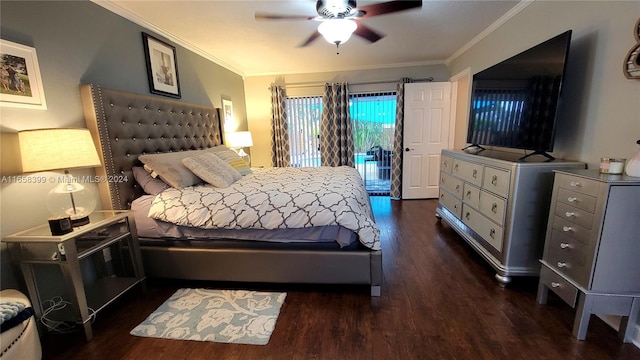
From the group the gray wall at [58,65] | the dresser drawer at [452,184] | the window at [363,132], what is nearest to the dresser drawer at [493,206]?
the dresser drawer at [452,184]

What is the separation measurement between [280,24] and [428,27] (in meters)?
1.63

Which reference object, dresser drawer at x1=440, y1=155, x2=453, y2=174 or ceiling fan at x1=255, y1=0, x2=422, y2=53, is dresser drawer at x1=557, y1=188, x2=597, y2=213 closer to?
dresser drawer at x1=440, y1=155, x2=453, y2=174

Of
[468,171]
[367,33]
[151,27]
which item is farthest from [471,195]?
[151,27]

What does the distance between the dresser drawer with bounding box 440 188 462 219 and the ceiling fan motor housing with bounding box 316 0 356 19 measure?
216 cm

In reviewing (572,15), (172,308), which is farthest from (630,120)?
(172,308)

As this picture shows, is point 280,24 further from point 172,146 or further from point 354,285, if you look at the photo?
point 354,285

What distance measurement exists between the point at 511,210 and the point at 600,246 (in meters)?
0.55

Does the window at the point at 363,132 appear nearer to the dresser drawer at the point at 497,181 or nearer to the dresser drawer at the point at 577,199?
the dresser drawer at the point at 497,181

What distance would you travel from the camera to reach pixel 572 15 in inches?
74.5

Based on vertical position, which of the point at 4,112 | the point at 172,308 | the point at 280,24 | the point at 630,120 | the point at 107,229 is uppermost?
the point at 280,24

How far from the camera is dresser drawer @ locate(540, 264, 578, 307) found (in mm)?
1500

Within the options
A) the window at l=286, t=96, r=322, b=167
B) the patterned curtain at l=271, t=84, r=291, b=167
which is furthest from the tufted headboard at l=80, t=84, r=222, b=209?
the window at l=286, t=96, r=322, b=167

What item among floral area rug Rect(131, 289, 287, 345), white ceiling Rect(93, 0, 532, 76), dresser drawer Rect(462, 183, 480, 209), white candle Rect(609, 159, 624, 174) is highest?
white ceiling Rect(93, 0, 532, 76)

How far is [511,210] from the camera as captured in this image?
188cm
